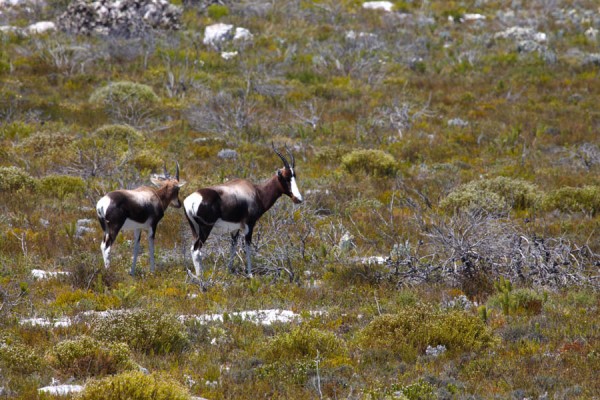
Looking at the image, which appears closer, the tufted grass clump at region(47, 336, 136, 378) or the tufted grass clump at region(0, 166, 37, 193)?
the tufted grass clump at region(47, 336, 136, 378)

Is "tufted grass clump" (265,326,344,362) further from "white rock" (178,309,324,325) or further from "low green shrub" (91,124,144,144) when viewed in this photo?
"low green shrub" (91,124,144,144)

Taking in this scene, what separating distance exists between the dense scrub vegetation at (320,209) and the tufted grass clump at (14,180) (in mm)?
58

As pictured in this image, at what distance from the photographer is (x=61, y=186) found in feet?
48.4

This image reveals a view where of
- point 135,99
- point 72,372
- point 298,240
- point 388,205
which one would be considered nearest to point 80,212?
point 298,240

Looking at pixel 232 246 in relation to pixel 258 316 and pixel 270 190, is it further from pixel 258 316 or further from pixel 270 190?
pixel 258 316

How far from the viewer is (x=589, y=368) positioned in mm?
7023

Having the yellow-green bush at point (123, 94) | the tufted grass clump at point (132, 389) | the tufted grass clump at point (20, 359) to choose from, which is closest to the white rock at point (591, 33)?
the yellow-green bush at point (123, 94)

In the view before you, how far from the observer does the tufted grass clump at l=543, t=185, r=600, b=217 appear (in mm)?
14523

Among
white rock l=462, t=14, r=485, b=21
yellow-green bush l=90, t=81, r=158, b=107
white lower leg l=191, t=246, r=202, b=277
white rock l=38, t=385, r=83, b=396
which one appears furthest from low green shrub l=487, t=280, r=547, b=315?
white rock l=462, t=14, r=485, b=21

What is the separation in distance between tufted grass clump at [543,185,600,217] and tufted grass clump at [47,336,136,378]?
10384 mm

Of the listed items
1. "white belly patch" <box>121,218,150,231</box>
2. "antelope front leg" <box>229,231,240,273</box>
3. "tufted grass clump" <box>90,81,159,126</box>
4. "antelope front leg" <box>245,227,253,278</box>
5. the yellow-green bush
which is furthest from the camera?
the yellow-green bush

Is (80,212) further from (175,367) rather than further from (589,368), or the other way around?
(589,368)

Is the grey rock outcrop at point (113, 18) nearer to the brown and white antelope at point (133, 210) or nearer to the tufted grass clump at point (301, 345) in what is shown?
the brown and white antelope at point (133, 210)

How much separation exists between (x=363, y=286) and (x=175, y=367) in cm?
379
